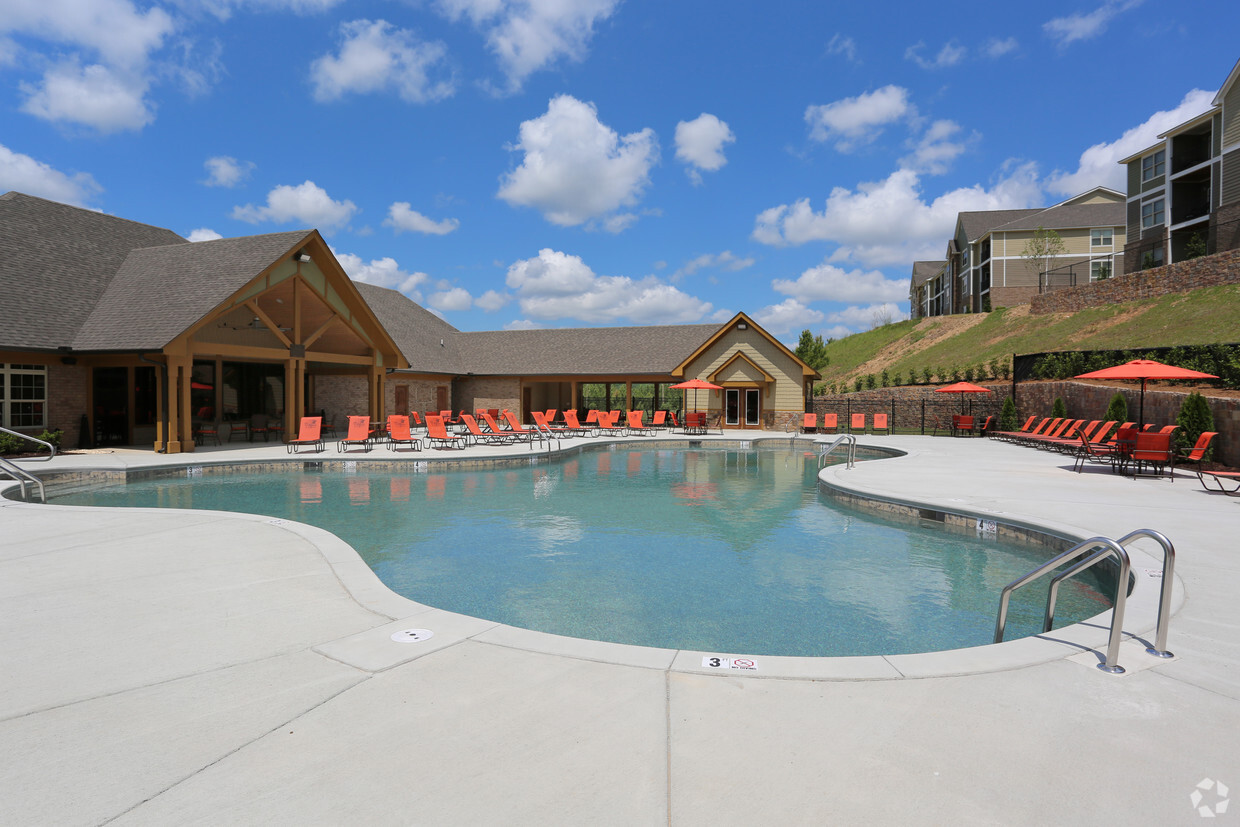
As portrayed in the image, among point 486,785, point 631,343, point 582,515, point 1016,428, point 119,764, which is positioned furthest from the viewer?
point 631,343

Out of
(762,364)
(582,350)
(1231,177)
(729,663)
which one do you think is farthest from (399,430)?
(1231,177)

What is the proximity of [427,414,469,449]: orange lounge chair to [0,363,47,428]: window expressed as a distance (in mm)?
9750

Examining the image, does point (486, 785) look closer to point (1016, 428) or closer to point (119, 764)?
point (119, 764)

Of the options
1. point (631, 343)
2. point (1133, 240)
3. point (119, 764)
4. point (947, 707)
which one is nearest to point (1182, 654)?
point (947, 707)

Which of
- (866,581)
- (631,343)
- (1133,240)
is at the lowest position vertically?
(866,581)

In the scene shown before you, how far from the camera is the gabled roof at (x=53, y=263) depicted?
16562 millimetres

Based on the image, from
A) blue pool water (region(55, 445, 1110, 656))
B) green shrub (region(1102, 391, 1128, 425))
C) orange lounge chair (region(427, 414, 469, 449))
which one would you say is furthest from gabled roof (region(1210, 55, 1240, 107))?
orange lounge chair (region(427, 414, 469, 449))

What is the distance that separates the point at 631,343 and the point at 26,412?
23.9 meters

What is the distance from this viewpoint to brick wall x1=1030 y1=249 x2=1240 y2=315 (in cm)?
2394

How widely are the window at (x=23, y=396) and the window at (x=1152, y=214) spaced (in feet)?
152

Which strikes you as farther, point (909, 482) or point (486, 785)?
point (909, 482)

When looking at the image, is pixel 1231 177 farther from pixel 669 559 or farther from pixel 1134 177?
pixel 669 559

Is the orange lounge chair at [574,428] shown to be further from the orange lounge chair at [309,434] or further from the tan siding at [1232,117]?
the tan siding at [1232,117]

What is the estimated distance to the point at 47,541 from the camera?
665 cm
